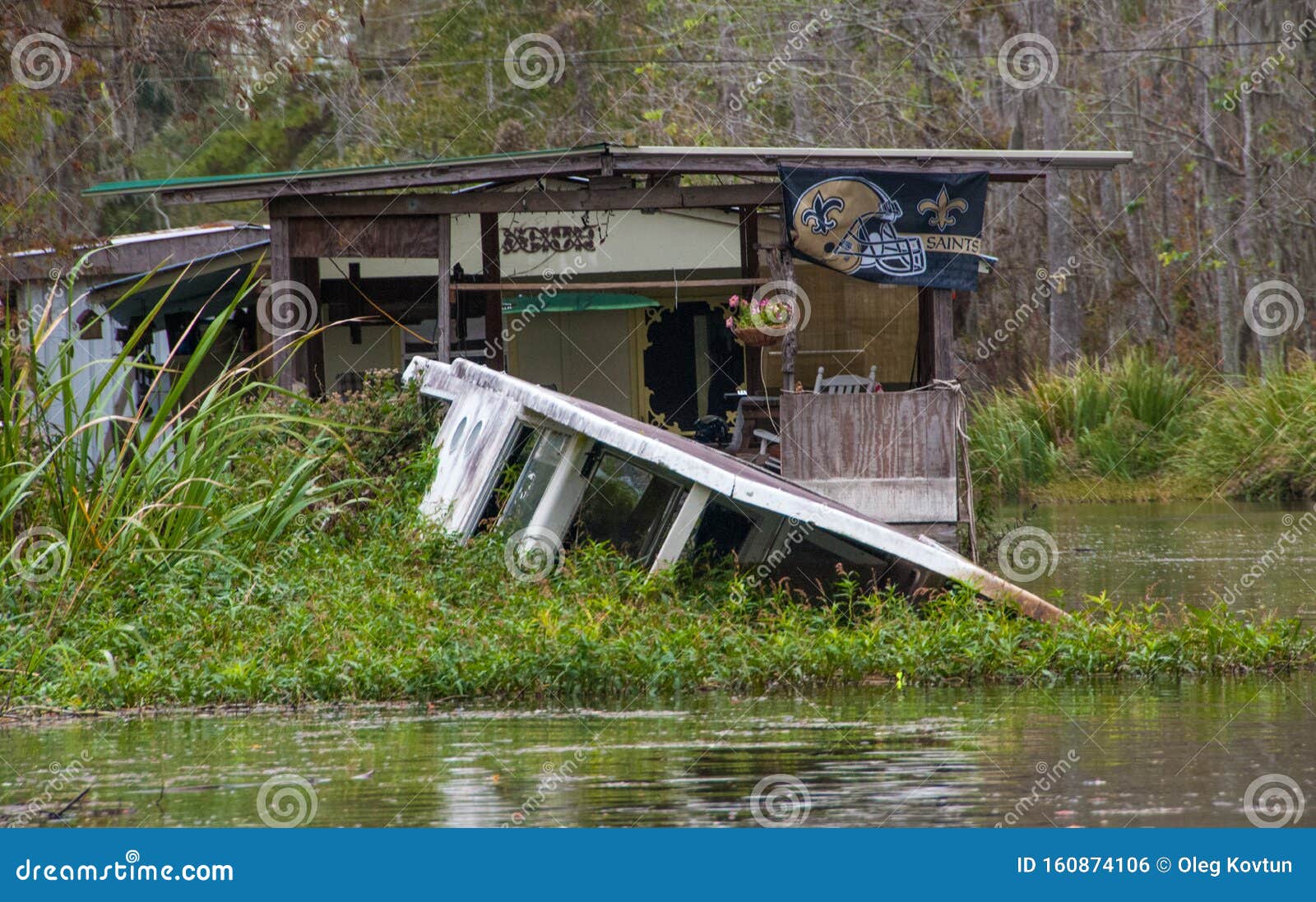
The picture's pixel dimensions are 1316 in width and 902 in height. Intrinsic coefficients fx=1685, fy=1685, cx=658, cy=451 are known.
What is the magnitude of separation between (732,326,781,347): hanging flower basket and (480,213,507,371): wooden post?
94.4 inches

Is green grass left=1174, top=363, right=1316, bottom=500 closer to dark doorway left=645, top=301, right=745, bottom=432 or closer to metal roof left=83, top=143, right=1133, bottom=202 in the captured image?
dark doorway left=645, top=301, right=745, bottom=432

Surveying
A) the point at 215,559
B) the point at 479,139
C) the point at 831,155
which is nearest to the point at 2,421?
the point at 215,559

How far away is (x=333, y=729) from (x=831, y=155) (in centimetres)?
836

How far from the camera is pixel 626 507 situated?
39.1 ft

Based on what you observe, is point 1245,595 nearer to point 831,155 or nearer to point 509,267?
point 831,155

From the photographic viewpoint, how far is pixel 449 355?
15766mm
